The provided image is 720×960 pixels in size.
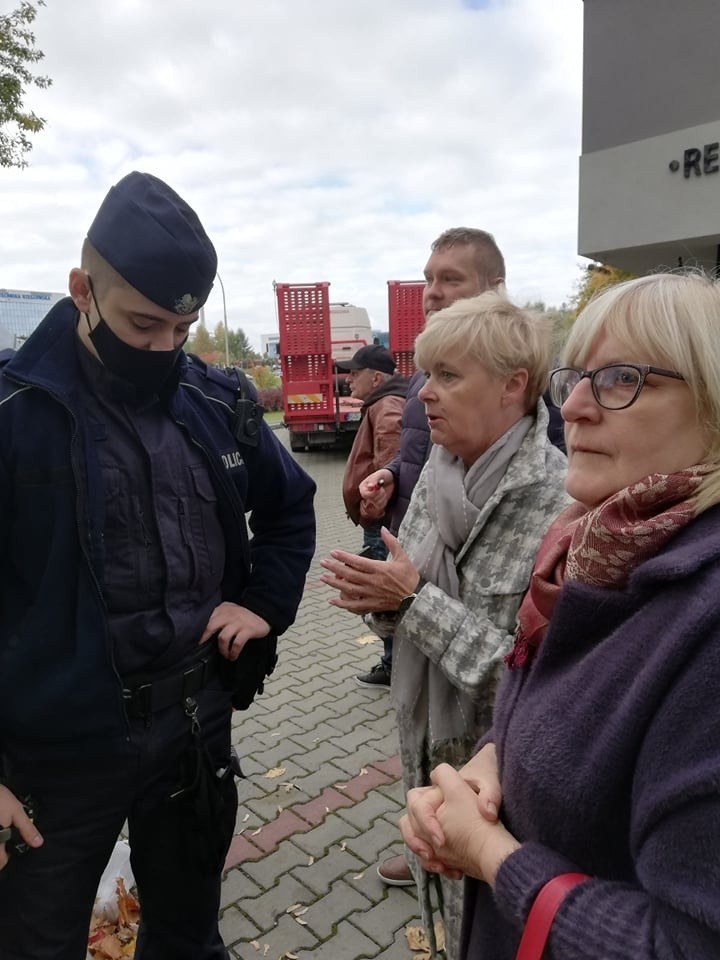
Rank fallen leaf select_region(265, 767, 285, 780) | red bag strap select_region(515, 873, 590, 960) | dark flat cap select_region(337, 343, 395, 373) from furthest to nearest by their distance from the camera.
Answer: dark flat cap select_region(337, 343, 395, 373) → fallen leaf select_region(265, 767, 285, 780) → red bag strap select_region(515, 873, 590, 960)

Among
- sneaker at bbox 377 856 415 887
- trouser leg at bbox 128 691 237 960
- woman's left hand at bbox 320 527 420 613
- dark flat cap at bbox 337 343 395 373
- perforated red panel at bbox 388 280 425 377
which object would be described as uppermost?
perforated red panel at bbox 388 280 425 377

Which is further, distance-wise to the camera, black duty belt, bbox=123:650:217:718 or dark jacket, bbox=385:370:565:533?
dark jacket, bbox=385:370:565:533

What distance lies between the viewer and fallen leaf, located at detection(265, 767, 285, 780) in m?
3.45

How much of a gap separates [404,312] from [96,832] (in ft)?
36.2

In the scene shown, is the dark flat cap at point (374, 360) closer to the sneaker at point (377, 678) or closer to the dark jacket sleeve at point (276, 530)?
the sneaker at point (377, 678)

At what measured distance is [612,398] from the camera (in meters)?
1.02

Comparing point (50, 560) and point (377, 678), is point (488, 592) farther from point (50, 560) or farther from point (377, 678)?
point (377, 678)

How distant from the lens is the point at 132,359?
164cm

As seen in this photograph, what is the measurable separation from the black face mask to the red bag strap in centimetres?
136

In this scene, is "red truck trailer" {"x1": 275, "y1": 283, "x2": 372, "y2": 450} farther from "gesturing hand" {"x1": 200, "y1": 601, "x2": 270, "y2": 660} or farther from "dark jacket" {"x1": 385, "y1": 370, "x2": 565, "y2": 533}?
"gesturing hand" {"x1": 200, "y1": 601, "x2": 270, "y2": 660}

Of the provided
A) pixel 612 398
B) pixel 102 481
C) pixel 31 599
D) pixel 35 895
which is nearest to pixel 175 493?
pixel 102 481

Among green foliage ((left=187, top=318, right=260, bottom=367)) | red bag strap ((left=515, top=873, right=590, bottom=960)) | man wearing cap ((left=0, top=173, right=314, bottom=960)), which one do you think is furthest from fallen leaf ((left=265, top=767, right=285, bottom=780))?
green foliage ((left=187, top=318, right=260, bottom=367))

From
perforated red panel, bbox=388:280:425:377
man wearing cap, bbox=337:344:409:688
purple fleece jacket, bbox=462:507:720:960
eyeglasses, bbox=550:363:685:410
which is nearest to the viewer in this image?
purple fleece jacket, bbox=462:507:720:960

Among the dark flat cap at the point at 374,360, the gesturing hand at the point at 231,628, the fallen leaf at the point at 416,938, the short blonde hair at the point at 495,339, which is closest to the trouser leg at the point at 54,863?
the gesturing hand at the point at 231,628
